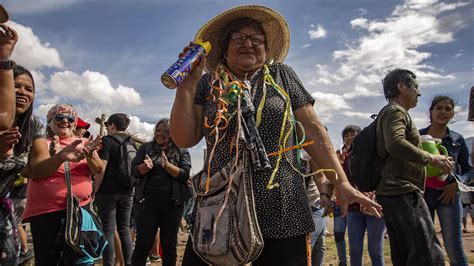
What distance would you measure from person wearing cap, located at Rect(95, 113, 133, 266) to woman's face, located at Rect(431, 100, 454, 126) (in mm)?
3686

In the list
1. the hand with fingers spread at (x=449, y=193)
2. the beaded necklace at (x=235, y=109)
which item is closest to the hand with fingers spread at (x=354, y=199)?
the beaded necklace at (x=235, y=109)

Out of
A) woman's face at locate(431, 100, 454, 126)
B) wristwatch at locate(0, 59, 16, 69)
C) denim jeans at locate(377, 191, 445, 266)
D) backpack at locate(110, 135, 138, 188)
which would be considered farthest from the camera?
backpack at locate(110, 135, 138, 188)

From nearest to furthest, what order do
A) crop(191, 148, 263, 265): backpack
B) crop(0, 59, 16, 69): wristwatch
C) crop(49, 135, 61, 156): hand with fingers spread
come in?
crop(191, 148, 263, 265): backpack, crop(0, 59, 16, 69): wristwatch, crop(49, 135, 61, 156): hand with fingers spread

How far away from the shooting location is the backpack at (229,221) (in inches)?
74.8

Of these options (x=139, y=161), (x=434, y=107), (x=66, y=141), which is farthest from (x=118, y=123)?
(x=434, y=107)

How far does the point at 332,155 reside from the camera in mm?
2199

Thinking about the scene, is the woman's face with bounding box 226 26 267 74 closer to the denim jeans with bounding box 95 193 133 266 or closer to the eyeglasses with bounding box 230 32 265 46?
the eyeglasses with bounding box 230 32 265 46

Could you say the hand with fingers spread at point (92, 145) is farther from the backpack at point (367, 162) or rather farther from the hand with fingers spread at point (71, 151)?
the backpack at point (367, 162)

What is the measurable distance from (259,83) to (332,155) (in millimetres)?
549

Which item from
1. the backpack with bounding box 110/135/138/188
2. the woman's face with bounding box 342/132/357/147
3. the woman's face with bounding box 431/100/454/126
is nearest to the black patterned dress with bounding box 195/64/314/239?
the woman's face with bounding box 431/100/454/126

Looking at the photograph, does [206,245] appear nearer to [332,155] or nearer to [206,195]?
[206,195]

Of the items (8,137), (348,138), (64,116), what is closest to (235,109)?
(8,137)

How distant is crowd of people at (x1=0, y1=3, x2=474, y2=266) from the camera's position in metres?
2.08

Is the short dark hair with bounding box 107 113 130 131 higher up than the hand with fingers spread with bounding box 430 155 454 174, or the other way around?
the short dark hair with bounding box 107 113 130 131
